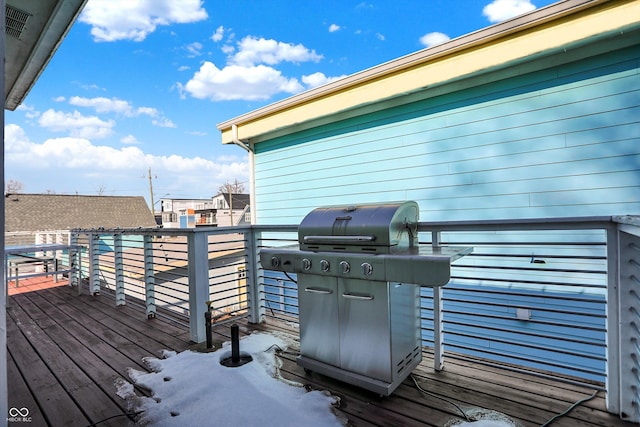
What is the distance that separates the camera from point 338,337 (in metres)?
2.20

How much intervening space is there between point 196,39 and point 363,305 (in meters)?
11.8

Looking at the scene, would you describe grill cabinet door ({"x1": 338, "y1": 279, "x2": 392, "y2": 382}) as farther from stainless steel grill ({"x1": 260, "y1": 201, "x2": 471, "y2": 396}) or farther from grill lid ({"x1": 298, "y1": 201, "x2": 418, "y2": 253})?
grill lid ({"x1": 298, "y1": 201, "x2": 418, "y2": 253})

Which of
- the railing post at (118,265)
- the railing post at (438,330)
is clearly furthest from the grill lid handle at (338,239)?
the railing post at (118,265)

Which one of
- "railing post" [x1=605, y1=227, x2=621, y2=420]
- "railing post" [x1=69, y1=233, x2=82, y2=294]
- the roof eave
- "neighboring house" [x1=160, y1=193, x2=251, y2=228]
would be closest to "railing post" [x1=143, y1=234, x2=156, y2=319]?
the roof eave

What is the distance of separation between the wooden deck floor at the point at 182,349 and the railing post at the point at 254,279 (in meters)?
0.16

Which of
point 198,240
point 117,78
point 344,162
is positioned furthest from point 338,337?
point 117,78

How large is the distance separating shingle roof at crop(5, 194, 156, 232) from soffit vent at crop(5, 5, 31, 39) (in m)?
15.9

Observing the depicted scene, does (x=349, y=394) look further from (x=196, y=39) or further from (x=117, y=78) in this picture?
(x=117, y=78)

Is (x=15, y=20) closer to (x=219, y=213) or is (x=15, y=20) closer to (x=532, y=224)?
(x=532, y=224)

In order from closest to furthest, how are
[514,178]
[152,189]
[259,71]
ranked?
[514,178] < [259,71] < [152,189]

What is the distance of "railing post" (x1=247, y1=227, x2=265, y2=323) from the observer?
3.53m

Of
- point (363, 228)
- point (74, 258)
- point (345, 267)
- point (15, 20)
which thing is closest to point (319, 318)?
point (345, 267)

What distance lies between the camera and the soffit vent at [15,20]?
7.64 ft

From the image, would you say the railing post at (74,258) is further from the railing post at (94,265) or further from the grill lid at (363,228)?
the grill lid at (363,228)
